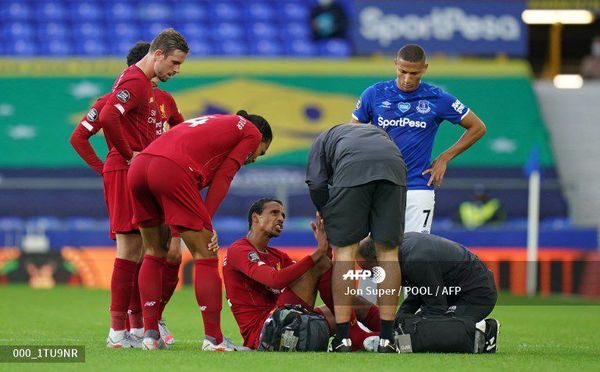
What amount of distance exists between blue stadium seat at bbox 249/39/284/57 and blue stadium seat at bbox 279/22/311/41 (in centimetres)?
23

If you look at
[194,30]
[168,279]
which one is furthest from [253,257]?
[194,30]

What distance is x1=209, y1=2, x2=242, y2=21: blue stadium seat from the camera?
71.5 feet

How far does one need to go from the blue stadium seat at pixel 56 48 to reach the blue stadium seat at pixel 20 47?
14 centimetres

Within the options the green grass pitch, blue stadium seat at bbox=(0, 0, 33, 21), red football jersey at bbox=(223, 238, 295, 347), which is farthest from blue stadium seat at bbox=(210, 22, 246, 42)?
red football jersey at bbox=(223, 238, 295, 347)

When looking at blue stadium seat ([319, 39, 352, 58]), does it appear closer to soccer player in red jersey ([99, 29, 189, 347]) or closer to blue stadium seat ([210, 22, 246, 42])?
blue stadium seat ([210, 22, 246, 42])

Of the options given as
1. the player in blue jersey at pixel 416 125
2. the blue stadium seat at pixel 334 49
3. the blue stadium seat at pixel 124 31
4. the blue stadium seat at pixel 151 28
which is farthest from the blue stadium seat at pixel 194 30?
the player in blue jersey at pixel 416 125

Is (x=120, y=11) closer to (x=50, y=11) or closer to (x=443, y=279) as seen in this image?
(x=50, y=11)

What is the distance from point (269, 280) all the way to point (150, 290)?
2.31 feet

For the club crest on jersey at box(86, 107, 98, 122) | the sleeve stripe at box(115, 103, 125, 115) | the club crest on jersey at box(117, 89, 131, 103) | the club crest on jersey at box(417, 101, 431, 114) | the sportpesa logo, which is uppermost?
the club crest on jersey at box(117, 89, 131, 103)

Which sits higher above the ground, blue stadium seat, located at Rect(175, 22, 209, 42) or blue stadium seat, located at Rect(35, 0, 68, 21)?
blue stadium seat, located at Rect(35, 0, 68, 21)

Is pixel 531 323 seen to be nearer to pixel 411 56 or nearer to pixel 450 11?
pixel 411 56

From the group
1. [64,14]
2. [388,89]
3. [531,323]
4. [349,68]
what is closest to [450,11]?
[349,68]

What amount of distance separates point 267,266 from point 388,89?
73.7 inches

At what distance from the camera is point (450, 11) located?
2155cm
